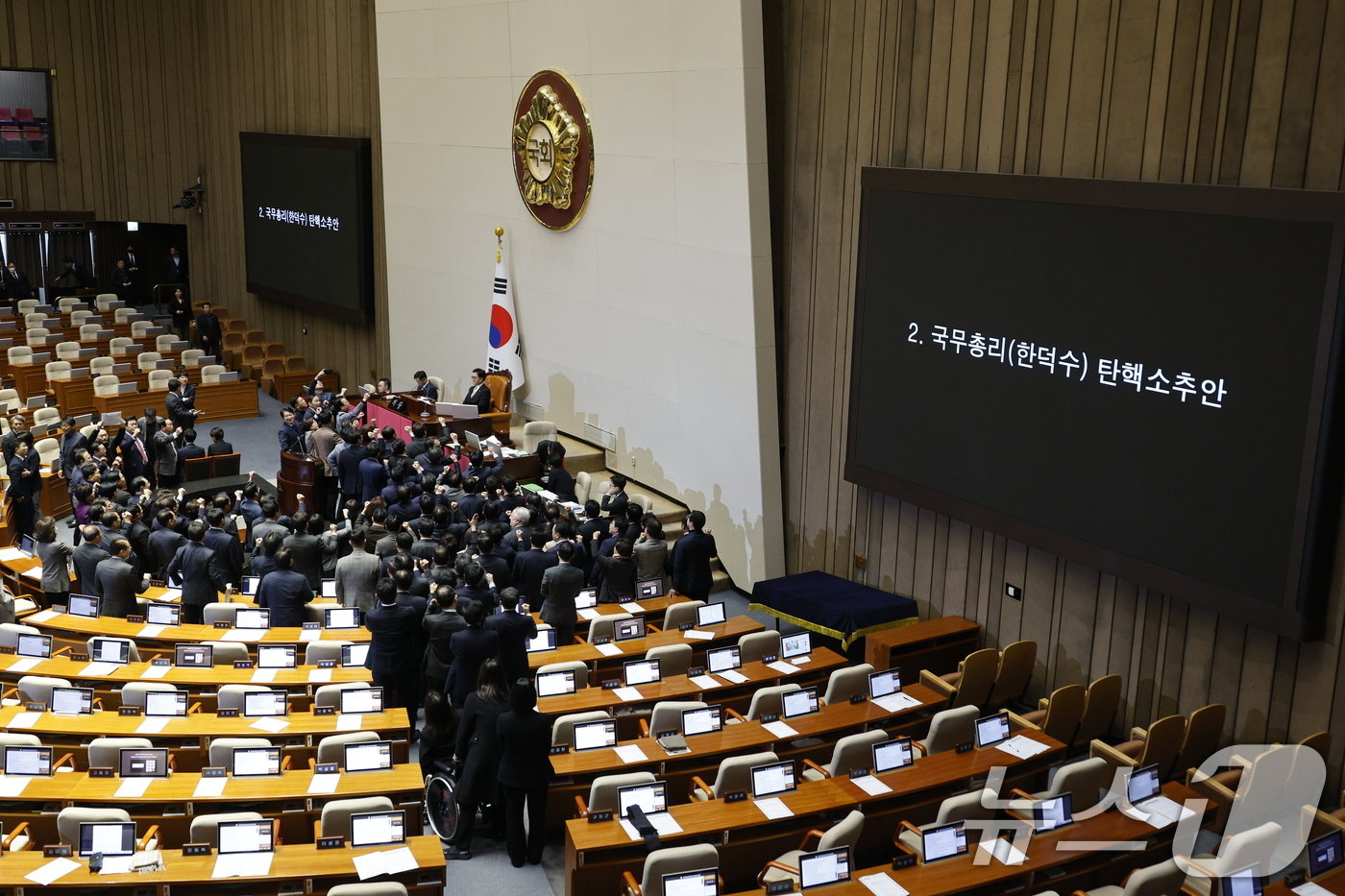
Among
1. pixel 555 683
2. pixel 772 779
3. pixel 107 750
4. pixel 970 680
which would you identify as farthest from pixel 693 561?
pixel 107 750

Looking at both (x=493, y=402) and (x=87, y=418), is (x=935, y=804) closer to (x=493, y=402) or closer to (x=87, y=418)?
(x=493, y=402)

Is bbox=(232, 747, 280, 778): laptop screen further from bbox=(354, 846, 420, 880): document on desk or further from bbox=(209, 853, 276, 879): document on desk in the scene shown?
bbox=(354, 846, 420, 880): document on desk

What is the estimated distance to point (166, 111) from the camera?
23.3m

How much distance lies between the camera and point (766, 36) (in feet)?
38.7

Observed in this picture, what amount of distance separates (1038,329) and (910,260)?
57.9 inches

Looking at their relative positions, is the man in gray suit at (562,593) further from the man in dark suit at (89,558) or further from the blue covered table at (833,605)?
the man in dark suit at (89,558)

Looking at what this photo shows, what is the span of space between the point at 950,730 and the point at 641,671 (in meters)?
2.17

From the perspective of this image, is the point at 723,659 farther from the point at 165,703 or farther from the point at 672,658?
the point at 165,703

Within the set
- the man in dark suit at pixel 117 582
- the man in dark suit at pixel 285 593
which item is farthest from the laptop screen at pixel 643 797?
the man in dark suit at pixel 117 582

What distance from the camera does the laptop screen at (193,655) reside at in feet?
28.8

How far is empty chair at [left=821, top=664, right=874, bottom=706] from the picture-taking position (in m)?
8.47

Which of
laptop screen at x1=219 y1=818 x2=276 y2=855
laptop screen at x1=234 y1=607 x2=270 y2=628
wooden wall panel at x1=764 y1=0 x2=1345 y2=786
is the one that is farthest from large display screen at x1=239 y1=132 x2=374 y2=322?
laptop screen at x1=219 y1=818 x2=276 y2=855

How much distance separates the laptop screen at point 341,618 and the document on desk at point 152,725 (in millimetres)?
1773

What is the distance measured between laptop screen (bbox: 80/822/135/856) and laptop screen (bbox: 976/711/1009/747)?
192 inches
